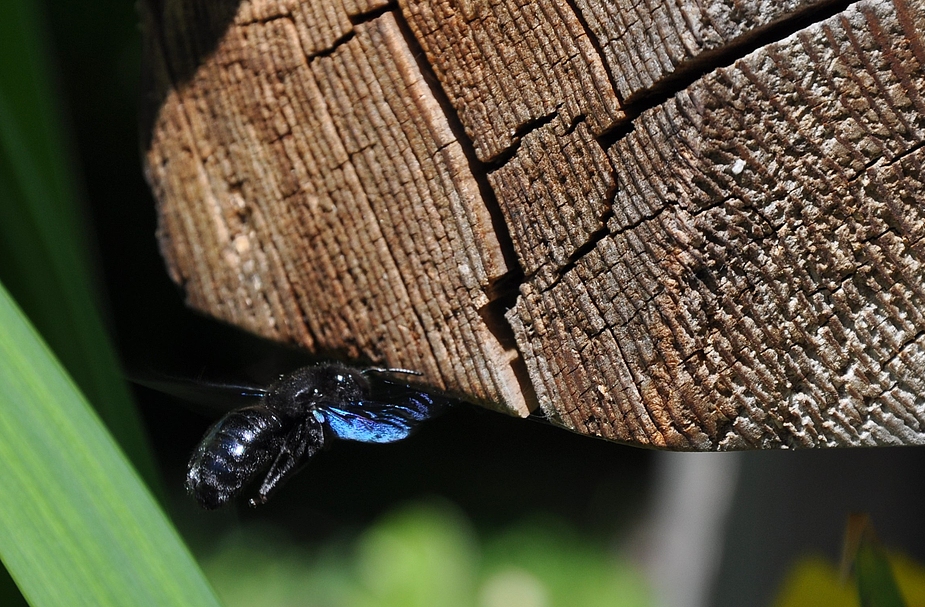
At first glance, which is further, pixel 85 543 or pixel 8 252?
pixel 8 252

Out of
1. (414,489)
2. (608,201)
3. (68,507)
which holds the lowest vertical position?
(68,507)

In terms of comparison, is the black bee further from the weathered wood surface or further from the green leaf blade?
the green leaf blade

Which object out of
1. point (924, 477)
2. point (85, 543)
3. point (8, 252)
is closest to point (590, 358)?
point (85, 543)

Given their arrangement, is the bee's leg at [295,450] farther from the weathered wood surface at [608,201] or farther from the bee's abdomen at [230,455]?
the weathered wood surface at [608,201]

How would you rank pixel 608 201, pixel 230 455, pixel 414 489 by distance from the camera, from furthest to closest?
1. pixel 414 489
2. pixel 230 455
3. pixel 608 201

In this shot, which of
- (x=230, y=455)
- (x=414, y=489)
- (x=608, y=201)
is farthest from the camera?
(x=414, y=489)

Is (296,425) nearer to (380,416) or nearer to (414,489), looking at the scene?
(380,416)

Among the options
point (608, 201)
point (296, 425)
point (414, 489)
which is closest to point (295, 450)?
point (296, 425)

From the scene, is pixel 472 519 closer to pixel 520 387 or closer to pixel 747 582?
pixel 747 582
